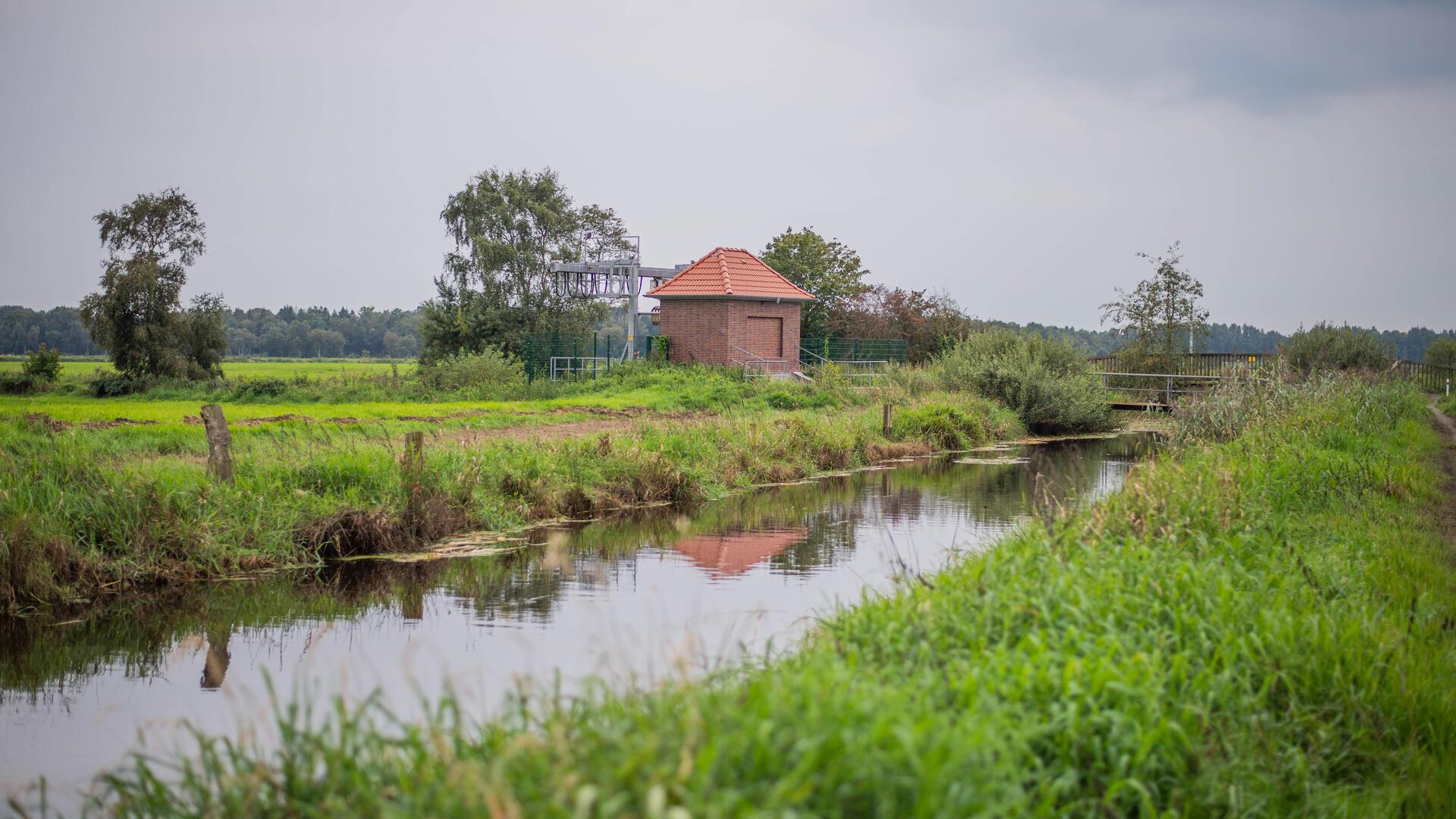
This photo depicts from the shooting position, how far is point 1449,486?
12.7 m

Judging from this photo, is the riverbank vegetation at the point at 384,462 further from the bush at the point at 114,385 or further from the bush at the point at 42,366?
the bush at the point at 42,366

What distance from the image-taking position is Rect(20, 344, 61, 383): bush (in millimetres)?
39969

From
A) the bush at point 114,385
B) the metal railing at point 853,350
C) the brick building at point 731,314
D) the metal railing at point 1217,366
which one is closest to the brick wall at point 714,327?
the brick building at point 731,314

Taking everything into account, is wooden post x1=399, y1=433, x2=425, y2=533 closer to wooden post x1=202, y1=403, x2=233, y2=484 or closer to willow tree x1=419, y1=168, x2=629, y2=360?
wooden post x1=202, y1=403, x2=233, y2=484

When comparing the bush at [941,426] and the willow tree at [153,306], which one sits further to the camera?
the willow tree at [153,306]

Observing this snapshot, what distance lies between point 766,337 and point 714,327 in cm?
243

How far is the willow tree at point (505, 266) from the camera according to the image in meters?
47.8

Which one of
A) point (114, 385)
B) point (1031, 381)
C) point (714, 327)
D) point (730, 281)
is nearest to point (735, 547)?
point (1031, 381)

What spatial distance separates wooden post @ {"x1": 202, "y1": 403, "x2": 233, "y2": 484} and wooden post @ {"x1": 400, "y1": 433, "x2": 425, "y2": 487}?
1987mm

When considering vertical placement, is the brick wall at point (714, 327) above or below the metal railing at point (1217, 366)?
above

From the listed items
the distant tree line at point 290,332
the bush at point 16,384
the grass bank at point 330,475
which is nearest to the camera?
the grass bank at point 330,475

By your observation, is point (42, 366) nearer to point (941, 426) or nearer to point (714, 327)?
point (714, 327)

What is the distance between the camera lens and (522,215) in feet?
166

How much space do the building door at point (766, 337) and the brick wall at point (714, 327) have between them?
0.09 feet
